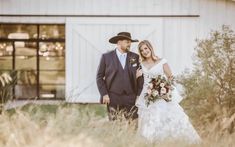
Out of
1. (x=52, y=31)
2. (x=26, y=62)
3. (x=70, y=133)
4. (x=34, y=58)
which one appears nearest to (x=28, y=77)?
(x=26, y=62)

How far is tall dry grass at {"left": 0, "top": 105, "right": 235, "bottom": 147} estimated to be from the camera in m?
6.81

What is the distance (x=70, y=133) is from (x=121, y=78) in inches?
113

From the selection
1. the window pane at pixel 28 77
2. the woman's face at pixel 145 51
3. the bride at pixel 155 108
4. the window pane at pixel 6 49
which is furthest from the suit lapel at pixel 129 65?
the window pane at pixel 6 49

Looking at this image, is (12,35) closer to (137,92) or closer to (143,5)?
(143,5)

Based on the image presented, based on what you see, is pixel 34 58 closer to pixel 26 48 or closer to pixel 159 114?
pixel 26 48

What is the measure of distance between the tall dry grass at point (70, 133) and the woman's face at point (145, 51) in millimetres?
1902

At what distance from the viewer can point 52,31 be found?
18.2m

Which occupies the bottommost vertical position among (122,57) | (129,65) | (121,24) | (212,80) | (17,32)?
(212,80)

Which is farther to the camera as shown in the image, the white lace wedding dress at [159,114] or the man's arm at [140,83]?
the man's arm at [140,83]

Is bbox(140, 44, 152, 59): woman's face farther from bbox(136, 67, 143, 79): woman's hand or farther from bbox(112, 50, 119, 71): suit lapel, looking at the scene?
bbox(112, 50, 119, 71): suit lapel

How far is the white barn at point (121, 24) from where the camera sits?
17.5m

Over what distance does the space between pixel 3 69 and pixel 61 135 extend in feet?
38.4

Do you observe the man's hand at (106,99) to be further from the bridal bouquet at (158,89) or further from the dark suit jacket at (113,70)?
the bridal bouquet at (158,89)

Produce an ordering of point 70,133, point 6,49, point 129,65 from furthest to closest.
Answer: point 6,49 < point 129,65 < point 70,133
